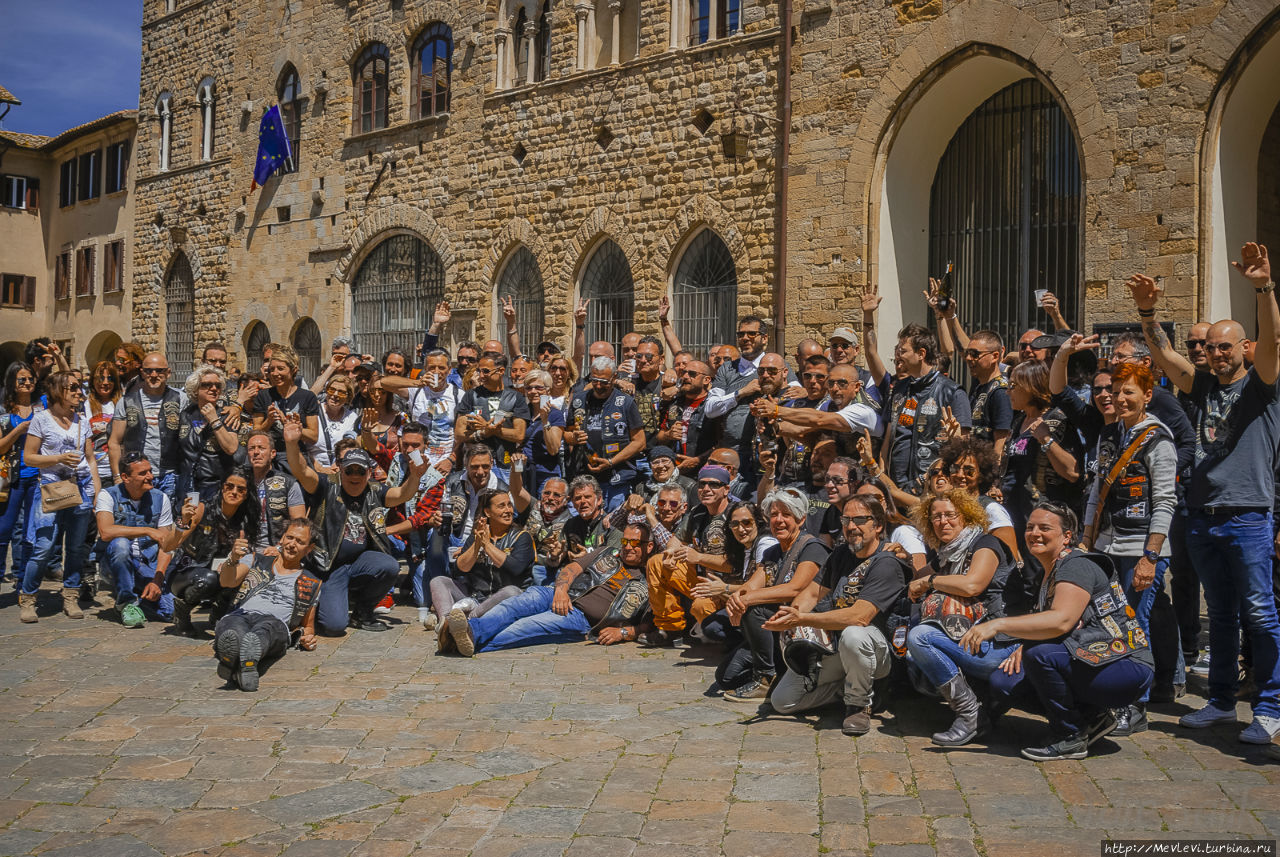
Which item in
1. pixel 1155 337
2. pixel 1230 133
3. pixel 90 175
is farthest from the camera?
pixel 90 175

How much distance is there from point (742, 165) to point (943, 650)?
31.4ft

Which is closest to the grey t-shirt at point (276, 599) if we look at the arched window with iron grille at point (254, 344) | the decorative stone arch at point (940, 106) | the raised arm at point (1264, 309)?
the raised arm at point (1264, 309)

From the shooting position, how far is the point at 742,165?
1427 centimetres

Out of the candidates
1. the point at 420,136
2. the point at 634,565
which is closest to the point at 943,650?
the point at 634,565

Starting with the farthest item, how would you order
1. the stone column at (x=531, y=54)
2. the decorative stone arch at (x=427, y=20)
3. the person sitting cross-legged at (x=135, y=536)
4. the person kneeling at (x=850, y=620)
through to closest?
1. the decorative stone arch at (x=427, y=20)
2. the stone column at (x=531, y=54)
3. the person sitting cross-legged at (x=135, y=536)
4. the person kneeling at (x=850, y=620)

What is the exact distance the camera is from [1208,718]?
569cm

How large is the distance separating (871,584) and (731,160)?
30.5 feet

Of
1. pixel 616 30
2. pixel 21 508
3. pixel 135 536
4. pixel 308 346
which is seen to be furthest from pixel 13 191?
pixel 135 536

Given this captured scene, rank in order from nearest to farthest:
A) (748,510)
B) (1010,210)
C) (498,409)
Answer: (748,510) < (498,409) < (1010,210)

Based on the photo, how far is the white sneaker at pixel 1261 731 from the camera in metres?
5.32

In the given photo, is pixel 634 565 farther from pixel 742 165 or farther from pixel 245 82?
pixel 245 82

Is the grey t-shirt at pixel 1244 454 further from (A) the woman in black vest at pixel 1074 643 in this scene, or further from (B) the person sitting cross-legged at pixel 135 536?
(B) the person sitting cross-legged at pixel 135 536

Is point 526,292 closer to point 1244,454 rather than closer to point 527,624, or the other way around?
point 527,624

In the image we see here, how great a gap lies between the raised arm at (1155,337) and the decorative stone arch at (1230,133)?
16.7ft
